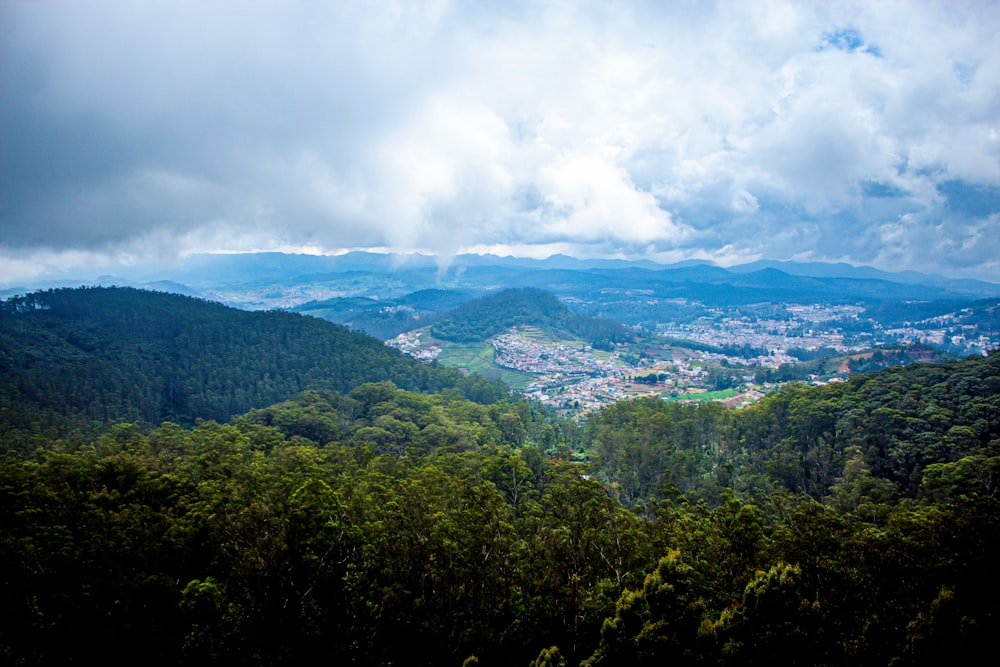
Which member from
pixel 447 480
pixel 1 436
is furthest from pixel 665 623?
pixel 1 436

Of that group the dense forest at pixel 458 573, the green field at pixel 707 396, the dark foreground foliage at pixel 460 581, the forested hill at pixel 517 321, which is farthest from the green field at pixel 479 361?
the dark foreground foliage at pixel 460 581

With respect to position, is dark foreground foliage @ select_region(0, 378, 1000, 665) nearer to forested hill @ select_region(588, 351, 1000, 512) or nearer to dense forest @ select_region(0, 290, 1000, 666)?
dense forest @ select_region(0, 290, 1000, 666)

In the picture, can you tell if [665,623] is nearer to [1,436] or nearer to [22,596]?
[22,596]

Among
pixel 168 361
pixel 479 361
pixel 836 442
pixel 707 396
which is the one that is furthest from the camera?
pixel 479 361

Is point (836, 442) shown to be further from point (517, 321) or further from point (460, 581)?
point (517, 321)

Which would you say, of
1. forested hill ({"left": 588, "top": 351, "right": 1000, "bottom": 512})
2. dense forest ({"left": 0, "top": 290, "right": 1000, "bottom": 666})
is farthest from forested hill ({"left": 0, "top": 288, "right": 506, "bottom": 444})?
dense forest ({"left": 0, "top": 290, "right": 1000, "bottom": 666})

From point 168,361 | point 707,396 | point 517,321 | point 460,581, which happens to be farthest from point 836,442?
point 517,321
